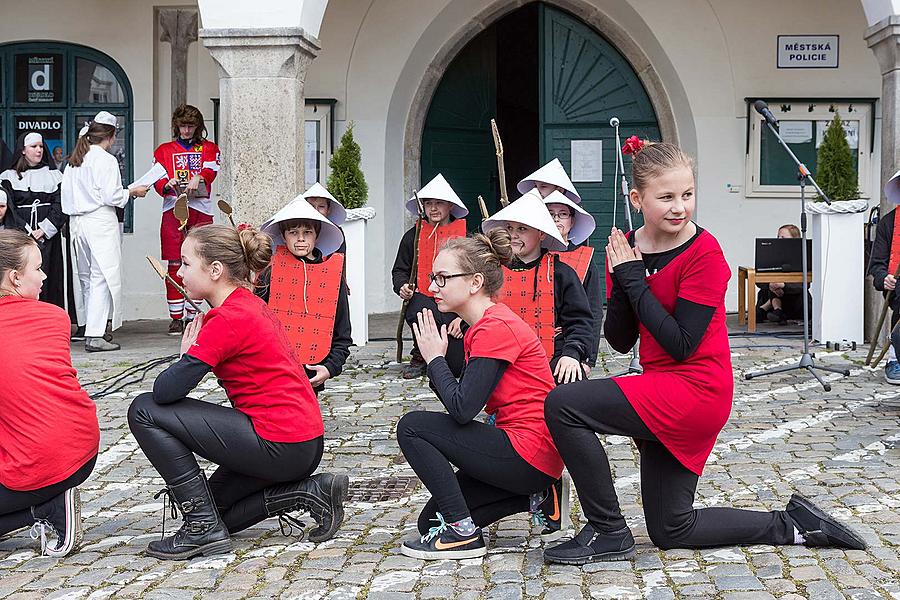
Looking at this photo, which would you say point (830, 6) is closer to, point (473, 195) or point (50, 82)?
point (473, 195)

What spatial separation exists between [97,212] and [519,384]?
21.9ft

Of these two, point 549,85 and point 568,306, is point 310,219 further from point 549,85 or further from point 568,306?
point 549,85

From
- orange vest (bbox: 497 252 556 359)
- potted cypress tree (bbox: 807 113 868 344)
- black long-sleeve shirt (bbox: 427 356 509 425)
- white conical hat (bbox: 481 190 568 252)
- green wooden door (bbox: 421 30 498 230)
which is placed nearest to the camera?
black long-sleeve shirt (bbox: 427 356 509 425)

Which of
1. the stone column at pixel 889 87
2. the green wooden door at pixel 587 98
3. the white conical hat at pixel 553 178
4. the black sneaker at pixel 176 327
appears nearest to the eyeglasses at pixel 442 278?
the white conical hat at pixel 553 178

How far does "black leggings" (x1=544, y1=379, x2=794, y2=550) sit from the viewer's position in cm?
411

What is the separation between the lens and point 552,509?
14.9 ft

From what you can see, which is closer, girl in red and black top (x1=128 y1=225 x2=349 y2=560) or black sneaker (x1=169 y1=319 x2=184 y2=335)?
girl in red and black top (x1=128 y1=225 x2=349 y2=560)

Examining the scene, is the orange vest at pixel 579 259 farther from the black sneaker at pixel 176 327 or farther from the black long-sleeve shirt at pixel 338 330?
the black sneaker at pixel 176 327

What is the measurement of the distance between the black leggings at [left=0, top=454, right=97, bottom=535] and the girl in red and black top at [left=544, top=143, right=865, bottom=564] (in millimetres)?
1817

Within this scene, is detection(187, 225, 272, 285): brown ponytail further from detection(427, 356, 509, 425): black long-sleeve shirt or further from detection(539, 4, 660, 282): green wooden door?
detection(539, 4, 660, 282): green wooden door

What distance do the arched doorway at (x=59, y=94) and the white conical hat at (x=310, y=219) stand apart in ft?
22.6

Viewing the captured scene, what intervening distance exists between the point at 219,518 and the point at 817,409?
4.31 m

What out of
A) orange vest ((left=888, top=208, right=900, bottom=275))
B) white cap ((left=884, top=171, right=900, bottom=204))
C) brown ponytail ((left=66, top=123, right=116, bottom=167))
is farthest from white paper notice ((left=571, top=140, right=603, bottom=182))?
white cap ((left=884, top=171, right=900, bottom=204))

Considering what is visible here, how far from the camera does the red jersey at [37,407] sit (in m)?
4.45
